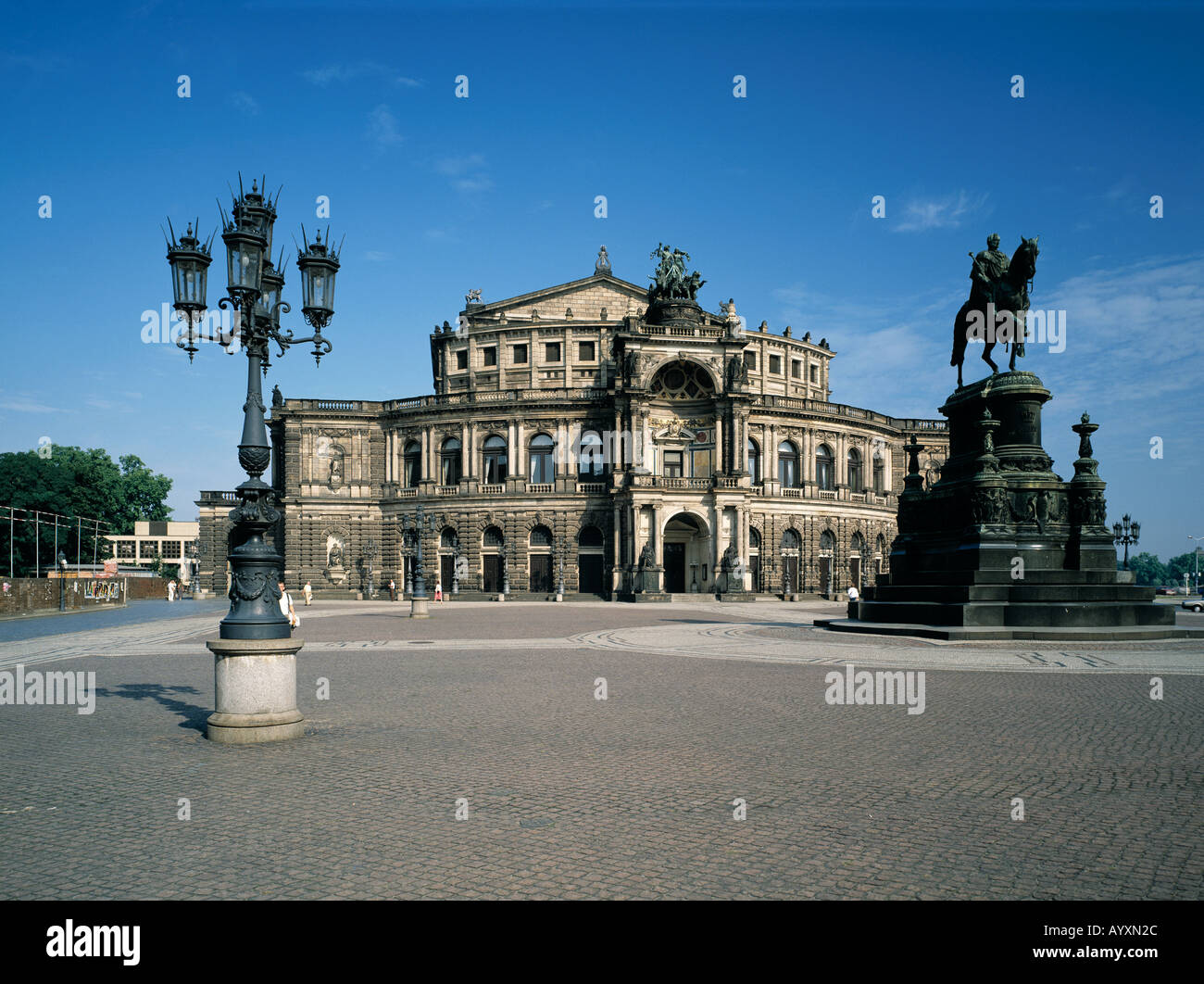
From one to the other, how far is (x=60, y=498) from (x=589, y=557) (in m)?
58.1

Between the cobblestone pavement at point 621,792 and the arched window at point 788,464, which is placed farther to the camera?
the arched window at point 788,464

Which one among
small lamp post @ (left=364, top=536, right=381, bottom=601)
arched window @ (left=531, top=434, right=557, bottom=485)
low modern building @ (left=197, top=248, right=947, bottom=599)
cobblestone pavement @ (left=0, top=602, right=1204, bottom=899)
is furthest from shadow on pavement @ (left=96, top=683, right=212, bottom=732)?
small lamp post @ (left=364, top=536, right=381, bottom=601)

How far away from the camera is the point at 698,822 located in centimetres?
637

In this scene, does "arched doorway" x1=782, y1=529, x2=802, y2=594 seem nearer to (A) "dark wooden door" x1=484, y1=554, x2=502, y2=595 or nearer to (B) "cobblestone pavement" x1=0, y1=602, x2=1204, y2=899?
(A) "dark wooden door" x1=484, y1=554, x2=502, y2=595

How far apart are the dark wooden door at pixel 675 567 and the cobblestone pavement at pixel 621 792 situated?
157 feet

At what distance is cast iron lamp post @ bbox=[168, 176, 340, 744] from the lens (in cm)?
950

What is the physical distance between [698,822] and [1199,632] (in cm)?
2183

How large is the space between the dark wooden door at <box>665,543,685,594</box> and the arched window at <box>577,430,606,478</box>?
7635 millimetres

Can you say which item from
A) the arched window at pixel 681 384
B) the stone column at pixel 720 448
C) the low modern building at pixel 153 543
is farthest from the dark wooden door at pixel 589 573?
the low modern building at pixel 153 543

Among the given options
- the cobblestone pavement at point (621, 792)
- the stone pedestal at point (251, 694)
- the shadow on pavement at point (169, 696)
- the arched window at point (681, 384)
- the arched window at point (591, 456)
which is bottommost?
the shadow on pavement at point (169, 696)

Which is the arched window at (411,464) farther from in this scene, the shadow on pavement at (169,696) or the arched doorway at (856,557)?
the shadow on pavement at (169,696)

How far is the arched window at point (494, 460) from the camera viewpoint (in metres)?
65.1

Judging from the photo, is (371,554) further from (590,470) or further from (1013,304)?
(1013,304)

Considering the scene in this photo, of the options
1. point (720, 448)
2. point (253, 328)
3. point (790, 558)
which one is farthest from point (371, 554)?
point (253, 328)
